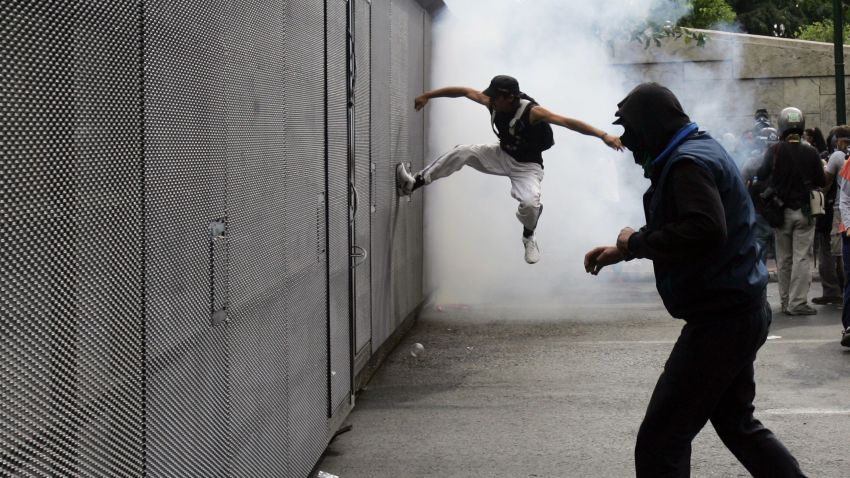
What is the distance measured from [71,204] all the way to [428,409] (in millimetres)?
4473

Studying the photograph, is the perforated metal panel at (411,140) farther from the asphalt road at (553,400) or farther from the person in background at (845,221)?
the person in background at (845,221)

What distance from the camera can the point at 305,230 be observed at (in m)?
5.15

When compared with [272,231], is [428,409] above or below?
below

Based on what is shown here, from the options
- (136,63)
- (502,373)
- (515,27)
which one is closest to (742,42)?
(515,27)

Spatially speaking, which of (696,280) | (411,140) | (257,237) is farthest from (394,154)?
(696,280)

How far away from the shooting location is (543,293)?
12805 mm

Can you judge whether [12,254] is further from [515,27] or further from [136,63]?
[515,27]

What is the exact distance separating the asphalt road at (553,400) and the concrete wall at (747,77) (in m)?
8.05

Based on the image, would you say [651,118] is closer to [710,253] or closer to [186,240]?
[710,253]

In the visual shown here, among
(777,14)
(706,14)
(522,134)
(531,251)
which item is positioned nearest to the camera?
(522,134)

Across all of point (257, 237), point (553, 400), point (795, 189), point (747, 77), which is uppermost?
point (747, 77)

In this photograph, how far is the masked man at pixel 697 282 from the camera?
12.4ft

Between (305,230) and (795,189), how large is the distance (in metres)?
6.60

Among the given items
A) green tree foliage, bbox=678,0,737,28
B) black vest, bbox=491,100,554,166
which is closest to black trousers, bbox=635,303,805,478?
black vest, bbox=491,100,554,166
